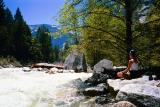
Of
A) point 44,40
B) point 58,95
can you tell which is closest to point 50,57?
point 44,40

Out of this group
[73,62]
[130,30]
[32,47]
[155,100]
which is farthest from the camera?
[32,47]

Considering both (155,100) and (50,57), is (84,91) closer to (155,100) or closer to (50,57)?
(155,100)

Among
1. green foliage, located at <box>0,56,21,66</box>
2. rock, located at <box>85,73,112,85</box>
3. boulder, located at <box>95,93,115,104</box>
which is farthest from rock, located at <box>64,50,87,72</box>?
green foliage, located at <box>0,56,21,66</box>

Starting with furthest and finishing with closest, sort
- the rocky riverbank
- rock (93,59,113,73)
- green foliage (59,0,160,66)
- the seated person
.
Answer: green foliage (59,0,160,66), rock (93,59,113,73), the seated person, the rocky riverbank

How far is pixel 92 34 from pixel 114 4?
7.51ft

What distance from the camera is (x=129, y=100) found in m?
12.3

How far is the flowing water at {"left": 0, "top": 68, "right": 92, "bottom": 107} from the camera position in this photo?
13.4m

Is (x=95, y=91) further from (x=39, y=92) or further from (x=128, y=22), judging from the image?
(x=128, y=22)

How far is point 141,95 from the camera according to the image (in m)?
12.0

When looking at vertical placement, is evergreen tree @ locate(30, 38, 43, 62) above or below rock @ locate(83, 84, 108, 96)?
above

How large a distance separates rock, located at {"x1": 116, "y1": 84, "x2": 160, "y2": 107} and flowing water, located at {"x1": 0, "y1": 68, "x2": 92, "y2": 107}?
200 cm

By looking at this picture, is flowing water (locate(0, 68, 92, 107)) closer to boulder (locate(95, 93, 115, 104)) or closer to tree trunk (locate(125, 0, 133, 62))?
boulder (locate(95, 93, 115, 104))

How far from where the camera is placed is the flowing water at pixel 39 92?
1343 cm

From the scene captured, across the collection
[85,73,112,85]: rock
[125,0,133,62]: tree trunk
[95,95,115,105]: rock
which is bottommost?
[95,95,115,105]: rock
